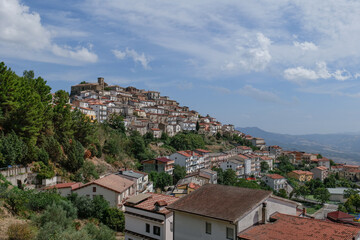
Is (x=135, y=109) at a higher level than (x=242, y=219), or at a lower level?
higher

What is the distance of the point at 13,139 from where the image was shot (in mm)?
28219

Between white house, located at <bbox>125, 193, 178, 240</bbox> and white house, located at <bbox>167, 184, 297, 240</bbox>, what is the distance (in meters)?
3.86

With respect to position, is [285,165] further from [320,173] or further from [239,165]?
[239,165]

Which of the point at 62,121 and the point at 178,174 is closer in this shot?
the point at 62,121

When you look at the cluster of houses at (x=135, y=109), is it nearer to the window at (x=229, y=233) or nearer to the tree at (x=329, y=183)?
the tree at (x=329, y=183)

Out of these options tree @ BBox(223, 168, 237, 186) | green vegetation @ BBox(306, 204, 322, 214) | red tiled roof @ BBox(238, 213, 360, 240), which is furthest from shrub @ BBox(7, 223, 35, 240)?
green vegetation @ BBox(306, 204, 322, 214)

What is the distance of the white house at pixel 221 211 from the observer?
1130 cm

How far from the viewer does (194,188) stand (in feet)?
141

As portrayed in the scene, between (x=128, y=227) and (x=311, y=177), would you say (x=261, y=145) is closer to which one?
(x=311, y=177)

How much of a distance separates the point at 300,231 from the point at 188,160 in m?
53.6

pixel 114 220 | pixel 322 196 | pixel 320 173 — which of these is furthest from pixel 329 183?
pixel 114 220

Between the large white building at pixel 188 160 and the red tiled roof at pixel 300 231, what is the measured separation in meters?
51.5

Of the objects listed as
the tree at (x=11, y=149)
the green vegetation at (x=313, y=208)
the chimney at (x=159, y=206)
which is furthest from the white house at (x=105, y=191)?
the green vegetation at (x=313, y=208)

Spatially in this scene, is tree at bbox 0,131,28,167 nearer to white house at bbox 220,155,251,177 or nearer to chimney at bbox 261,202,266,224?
chimney at bbox 261,202,266,224
